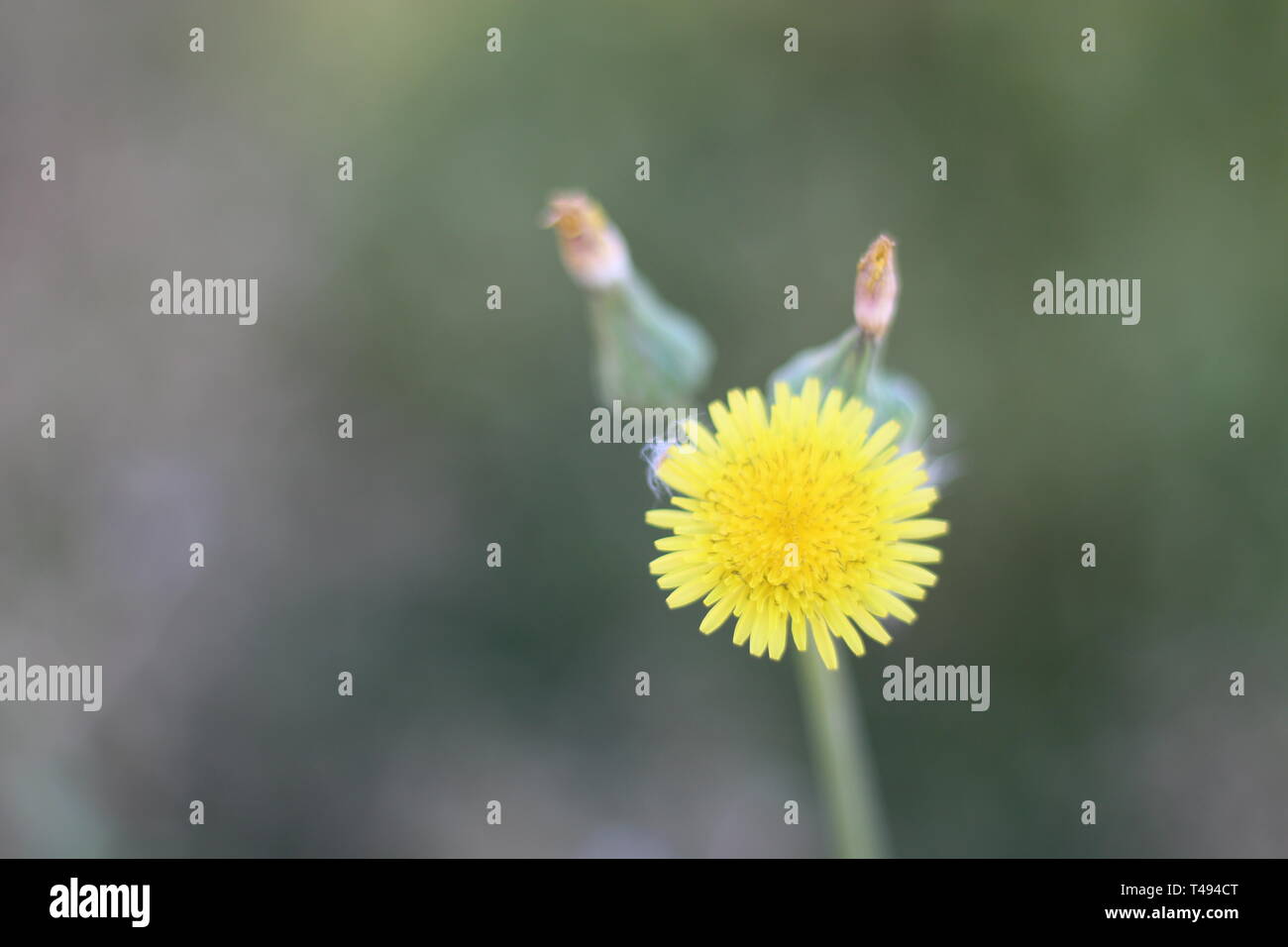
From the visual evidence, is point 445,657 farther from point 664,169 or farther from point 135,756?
point 664,169

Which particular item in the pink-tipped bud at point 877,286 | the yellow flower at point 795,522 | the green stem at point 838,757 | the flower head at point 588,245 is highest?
the flower head at point 588,245

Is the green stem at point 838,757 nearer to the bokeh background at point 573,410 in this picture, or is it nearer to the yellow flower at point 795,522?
the yellow flower at point 795,522

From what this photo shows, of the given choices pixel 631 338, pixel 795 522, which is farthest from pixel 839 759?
pixel 631 338

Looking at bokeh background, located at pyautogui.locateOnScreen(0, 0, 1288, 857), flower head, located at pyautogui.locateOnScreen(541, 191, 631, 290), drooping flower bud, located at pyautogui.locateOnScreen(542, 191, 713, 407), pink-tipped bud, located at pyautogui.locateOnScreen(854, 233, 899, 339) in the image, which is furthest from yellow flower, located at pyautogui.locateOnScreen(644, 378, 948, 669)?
bokeh background, located at pyautogui.locateOnScreen(0, 0, 1288, 857)

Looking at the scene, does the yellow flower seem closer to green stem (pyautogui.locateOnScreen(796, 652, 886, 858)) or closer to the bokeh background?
green stem (pyautogui.locateOnScreen(796, 652, 886, 858))

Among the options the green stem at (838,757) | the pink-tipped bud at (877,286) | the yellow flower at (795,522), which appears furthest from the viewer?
the green stem at (838,757)

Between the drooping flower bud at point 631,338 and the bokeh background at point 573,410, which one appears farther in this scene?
the bokeh background at point 573,410

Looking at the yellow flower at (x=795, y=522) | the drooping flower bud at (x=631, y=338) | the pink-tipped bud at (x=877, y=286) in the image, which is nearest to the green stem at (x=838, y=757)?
the yellow flower at (x=795, y=522)
